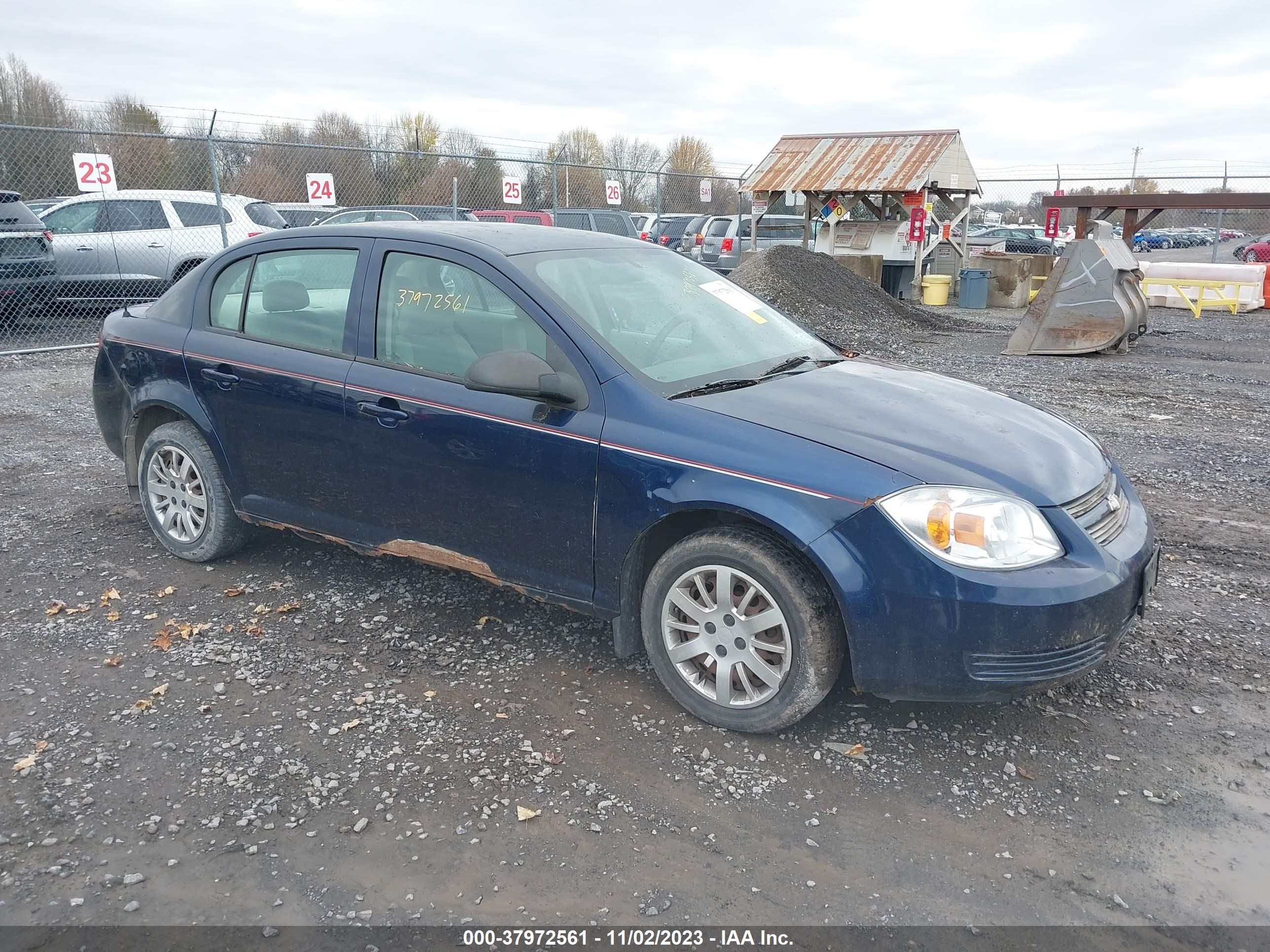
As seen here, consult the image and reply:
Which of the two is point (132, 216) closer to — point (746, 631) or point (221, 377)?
point (221, 377)

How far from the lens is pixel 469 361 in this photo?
12.6 ft

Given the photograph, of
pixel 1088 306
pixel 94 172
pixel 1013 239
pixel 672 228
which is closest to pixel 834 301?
pixel 1088 306

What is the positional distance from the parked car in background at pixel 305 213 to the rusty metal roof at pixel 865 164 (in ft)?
30.2

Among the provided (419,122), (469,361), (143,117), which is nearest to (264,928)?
(469,361)

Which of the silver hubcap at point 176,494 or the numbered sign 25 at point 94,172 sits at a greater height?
the numbered sign 25 at point 94,172

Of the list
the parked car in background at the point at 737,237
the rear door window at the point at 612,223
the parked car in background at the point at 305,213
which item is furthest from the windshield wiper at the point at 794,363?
the parked car in background at the point at 737,237

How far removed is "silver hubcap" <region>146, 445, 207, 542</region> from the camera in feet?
15.9

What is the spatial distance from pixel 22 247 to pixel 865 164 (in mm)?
16029

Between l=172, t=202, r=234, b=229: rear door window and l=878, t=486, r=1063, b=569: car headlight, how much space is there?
481 inches

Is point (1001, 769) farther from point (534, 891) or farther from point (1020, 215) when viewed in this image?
point (1020, 215)

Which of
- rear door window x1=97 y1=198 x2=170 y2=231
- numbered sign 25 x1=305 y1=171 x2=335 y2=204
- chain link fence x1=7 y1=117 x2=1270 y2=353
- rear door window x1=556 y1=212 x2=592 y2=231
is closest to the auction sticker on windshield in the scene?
chain link fence x1=7 y1=117 x2=1270 y2=353

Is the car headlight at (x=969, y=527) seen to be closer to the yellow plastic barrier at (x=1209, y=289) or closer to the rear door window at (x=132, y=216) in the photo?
the rear door window at (x=132, y=216)

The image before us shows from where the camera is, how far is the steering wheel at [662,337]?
3.76 m

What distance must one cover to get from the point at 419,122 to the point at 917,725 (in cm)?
6394
